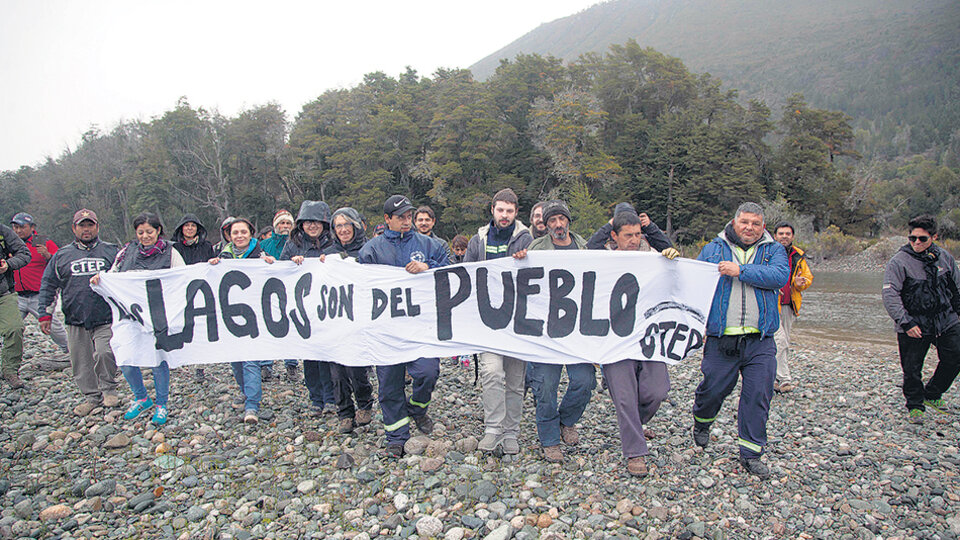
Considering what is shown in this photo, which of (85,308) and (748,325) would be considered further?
(85,308)

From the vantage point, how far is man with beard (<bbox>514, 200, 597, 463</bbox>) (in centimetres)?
478

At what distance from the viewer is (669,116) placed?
53531 millimetres

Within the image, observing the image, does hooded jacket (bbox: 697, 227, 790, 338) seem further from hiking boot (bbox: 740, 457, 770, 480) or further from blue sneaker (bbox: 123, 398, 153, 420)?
blue sneaker (bbox: 123, 398, 153, 420)

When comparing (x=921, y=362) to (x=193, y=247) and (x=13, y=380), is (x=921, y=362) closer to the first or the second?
(x=193, y=247)

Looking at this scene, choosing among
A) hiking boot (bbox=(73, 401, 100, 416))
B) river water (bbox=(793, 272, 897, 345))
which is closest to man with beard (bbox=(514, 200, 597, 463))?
hiking boot (bbox=(73, 401, 100, 416))

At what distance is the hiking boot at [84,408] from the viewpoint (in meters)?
6.19

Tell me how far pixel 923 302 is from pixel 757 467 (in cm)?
303

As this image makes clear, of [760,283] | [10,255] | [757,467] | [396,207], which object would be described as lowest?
[757,467]

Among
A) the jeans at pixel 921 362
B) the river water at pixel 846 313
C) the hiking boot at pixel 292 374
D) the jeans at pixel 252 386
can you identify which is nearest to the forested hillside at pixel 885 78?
the river water at pixel 846 313

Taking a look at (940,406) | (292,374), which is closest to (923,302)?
(940,406)

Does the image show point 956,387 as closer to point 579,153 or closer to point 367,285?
point 367,285

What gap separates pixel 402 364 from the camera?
519 cm

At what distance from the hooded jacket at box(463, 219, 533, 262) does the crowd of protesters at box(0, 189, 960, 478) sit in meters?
0.01

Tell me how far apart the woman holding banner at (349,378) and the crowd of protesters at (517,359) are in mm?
15
